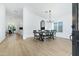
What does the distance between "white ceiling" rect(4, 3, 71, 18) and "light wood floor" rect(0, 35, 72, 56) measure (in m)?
0.67

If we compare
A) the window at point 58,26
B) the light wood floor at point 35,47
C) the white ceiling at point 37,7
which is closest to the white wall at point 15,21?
the white ceiling at point 37,7

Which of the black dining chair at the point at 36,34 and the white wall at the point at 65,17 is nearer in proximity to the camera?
the white wall at the point at 65,17

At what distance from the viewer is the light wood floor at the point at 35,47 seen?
257 cm

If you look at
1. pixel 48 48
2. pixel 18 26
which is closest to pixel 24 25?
pixel 18 26

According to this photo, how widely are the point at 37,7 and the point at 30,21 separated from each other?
410mm

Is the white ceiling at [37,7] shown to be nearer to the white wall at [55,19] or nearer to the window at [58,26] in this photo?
the white wall at [55,19]

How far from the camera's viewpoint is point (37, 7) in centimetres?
263

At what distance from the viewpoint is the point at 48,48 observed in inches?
104

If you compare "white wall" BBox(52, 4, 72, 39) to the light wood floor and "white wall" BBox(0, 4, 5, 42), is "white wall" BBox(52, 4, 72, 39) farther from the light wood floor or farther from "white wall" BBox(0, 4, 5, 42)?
"white wall" BBox(0, 4, 5, 42)

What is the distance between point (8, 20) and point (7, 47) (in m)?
0.68

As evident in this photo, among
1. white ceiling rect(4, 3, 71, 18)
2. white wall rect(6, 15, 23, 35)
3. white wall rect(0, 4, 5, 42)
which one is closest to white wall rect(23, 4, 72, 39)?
white ceiling rect(4, 3, 71, 18)

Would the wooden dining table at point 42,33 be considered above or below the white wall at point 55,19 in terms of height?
below

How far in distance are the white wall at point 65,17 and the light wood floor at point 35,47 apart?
0.17 meters

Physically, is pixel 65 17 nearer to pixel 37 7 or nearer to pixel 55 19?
pixel 55 19
